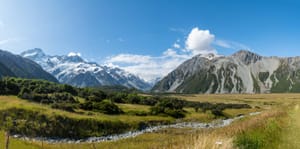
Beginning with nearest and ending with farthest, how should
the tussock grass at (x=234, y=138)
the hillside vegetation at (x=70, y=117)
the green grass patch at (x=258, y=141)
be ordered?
the tussock grass at (x=234, y=138) → the green grass patch at (x=258, y=141) → the hillside vegetation at (x=70, y=117)

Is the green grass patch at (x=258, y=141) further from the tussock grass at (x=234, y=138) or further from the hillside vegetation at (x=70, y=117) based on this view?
the hillside vegetation at (x=70, y=117)

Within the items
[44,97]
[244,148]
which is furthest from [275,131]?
[44,97]

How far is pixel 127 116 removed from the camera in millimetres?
62812

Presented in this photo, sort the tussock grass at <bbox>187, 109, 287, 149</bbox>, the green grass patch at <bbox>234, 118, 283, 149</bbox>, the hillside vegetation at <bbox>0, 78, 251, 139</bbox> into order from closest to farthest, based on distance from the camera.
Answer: the tussock grass at <bbox>187, 109, 287, 149</bbox>, the green grass patch at <bbox>234, 118, 283, 149</bbox>, the hillside vegetation at <bbox>0, 78, 251, 139</bbox>

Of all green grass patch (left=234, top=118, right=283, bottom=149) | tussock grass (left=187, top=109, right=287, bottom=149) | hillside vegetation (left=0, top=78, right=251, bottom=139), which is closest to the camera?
tussock grass (left=187, top=109, right=287, bottom=149)

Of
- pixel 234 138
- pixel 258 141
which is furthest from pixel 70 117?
pixel 258 141

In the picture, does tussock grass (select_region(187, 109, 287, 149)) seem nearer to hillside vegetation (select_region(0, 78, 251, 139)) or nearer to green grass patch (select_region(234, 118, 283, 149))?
green grass patch (select_region(234, 118, 283, 149))

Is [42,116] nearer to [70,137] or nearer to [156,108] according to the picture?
[70,137]

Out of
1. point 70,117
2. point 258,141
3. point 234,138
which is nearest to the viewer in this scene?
point 258,141

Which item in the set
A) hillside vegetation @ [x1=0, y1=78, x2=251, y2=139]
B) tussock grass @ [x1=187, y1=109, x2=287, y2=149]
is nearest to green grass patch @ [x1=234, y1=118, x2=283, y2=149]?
tussock grass @ [x1=187, y1=109, x2=287, y2=149]

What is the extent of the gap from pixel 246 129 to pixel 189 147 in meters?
6.64

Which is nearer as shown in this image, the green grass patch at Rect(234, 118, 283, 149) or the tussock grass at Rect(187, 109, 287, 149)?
the tussock grass at Rect(187, 109, 287, 149)

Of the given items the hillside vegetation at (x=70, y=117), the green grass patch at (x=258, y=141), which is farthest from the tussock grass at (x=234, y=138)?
the hillside vegetation at (x=70, y=117)

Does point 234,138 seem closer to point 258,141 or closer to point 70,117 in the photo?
point 258,141
